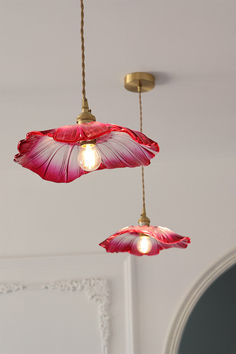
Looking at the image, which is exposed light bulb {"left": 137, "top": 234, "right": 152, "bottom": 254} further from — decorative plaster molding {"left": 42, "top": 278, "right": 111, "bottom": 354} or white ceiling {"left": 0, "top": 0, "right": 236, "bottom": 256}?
decorative plaster molding {"left": 42, "top": 278, "right": 111, "bottom": 354}

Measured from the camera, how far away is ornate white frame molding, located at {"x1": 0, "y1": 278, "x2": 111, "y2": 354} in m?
3.90

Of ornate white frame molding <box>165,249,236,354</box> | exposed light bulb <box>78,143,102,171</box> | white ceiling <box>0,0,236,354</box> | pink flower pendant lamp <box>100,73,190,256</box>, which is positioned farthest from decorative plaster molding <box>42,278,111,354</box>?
exposed light bulb <box>78,143,102,171</box>

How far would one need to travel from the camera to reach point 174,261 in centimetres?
401

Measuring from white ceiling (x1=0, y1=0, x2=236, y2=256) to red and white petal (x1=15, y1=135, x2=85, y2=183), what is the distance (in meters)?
0.80

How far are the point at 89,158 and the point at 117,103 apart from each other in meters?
1.70

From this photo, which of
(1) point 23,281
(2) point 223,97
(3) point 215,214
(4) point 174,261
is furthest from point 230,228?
(1) point 23,281

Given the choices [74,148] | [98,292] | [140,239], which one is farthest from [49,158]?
[98,292]

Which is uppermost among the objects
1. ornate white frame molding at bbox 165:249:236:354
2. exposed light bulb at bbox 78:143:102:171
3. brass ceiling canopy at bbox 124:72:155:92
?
brass ceiling canopy at bbox 124:72:155:92

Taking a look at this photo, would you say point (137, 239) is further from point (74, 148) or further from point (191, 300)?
point (191, 300)

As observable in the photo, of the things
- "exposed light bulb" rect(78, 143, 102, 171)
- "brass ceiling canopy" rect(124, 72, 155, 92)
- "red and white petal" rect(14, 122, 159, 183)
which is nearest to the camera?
"red and white petal" rect(14, 122, 159, 183)

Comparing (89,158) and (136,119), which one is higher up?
(136,119)

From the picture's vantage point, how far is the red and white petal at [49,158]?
1530 millimetres

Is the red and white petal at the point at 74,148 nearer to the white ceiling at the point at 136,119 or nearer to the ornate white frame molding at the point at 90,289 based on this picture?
the white ceiling at the point at 136,119

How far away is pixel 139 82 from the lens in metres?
2.89
